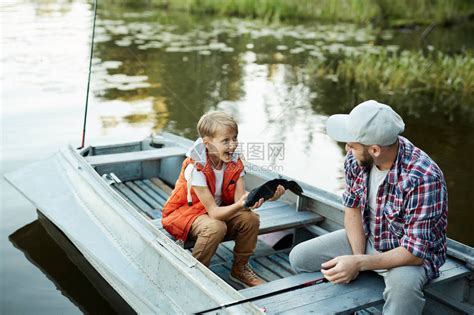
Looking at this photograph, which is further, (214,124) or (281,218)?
(281,218)

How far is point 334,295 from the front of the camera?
9.38ft

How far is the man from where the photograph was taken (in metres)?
2.65

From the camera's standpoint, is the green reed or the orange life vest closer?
the orange life vest

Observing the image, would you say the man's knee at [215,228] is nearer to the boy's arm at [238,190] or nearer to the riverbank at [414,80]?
the boy's arm at [238,190]

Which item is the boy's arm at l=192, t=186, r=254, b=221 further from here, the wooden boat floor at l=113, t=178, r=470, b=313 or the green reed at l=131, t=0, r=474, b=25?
the green reed at l=131, t=0, r=474, b=25

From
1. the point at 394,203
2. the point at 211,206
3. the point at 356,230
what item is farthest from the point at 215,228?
the point at 394,203

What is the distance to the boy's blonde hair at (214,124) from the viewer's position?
10.9ft

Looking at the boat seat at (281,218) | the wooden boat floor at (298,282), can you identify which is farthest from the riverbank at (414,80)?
the wooden boat floor at (298,282)

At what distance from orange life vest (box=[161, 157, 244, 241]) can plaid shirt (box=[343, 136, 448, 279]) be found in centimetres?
89

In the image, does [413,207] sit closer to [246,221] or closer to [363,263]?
[363,263]

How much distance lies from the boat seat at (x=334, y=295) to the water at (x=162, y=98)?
Answer: 4.85 feet

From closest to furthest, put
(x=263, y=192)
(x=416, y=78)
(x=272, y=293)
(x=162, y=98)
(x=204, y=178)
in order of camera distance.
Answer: (x=272, y=293) < (x=263, y=192) < (x=204, y=178) < (x=162, y=98) < (x=416, y=78)

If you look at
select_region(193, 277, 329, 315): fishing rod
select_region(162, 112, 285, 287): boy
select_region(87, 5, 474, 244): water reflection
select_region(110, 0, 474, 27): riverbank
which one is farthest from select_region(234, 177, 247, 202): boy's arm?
select_region(110, 0, 474, 27): riverbank

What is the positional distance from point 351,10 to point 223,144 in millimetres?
13204
